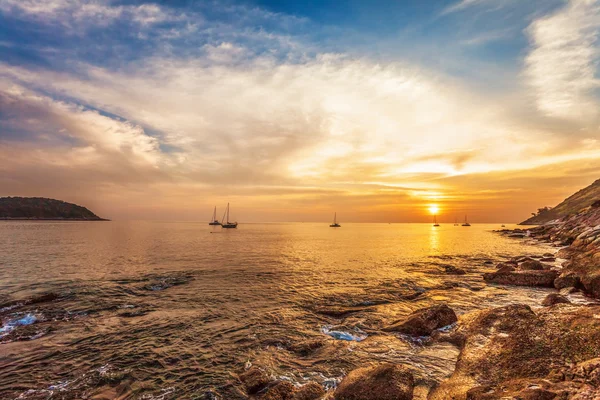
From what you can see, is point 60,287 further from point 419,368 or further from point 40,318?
point 419,368

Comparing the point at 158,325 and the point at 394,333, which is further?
the point at 158,325

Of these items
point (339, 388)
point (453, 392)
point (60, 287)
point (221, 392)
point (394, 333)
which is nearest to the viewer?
point (453, 392)

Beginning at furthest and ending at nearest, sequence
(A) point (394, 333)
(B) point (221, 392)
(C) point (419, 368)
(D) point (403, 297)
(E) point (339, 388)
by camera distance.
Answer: (D) point (403, 297) < (A) point (394, 333) < (C) point (419, 368) < (B) point (221, 392) < (E) point (339, 388)

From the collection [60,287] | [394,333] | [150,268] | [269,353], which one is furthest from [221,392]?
[150,268]

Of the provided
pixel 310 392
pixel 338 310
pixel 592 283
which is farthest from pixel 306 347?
pixel 592 283

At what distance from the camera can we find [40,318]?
18.2 metres

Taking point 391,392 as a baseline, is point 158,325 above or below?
below

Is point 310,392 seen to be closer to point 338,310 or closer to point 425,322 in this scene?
point 425,322

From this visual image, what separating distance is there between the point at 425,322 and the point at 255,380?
10197 millimetres

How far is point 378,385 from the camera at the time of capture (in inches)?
370

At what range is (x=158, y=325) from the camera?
1739 centimetres

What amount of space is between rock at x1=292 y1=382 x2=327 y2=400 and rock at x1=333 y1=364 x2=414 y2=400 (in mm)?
662

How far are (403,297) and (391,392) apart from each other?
53.4 ft

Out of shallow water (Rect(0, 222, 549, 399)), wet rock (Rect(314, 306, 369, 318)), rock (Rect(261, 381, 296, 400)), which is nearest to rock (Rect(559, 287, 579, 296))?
shallow water (Rect(0, 222, 549, 399))
